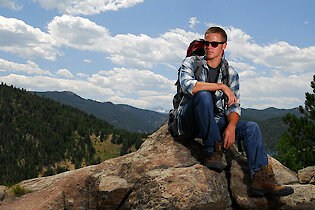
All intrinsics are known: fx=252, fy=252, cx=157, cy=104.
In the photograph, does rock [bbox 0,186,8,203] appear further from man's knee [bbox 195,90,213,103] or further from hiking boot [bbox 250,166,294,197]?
hiking boot [bbox 250,166,294,197]

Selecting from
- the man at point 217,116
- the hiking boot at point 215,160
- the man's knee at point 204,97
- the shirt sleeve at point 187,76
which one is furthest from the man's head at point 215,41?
the hiking boot at point 215,160

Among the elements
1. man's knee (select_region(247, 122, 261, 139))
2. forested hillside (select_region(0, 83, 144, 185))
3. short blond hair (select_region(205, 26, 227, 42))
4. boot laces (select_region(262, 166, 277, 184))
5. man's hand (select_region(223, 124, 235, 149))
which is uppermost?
short blond hair (select_region(205, 26, 227, 42))

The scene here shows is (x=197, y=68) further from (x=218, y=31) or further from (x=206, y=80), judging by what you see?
(x=218, y=31)

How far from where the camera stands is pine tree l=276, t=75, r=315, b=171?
1739 cm

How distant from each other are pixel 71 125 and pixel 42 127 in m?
13.4

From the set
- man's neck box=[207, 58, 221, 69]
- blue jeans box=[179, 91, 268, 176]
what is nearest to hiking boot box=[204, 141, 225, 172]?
blue jeans box=[179, 91, 268, 176]

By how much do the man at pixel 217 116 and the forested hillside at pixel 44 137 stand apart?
3494 inches

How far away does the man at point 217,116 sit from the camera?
4281 millimetres

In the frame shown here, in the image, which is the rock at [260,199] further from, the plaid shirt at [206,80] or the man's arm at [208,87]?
the man's arm at [208,87]

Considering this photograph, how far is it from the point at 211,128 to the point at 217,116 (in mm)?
646

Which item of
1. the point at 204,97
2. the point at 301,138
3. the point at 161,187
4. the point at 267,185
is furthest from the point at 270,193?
the point at 301,138

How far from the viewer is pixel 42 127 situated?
120 meters

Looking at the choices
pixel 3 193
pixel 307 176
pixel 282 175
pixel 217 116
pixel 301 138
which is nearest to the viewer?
pixel 217 116

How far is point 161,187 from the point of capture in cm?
410
